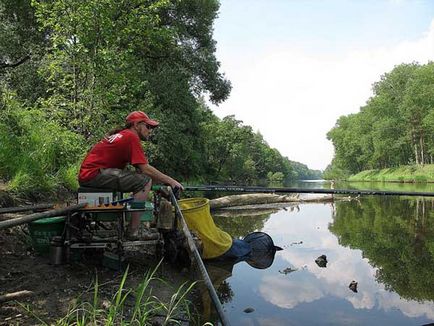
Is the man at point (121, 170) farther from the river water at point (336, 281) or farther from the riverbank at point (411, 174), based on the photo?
the riverbank at point (411, 174)

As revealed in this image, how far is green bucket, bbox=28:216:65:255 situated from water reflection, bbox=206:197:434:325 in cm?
235

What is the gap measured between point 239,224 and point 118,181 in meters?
7.72

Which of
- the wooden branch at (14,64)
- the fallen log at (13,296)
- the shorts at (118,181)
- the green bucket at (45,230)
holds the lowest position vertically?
the fallen log at (13,296)

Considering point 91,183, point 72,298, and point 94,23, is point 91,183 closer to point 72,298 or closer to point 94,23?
point 72,298

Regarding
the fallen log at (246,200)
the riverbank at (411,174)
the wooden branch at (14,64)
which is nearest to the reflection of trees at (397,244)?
the fallen log at (246,200)

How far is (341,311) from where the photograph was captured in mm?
5191

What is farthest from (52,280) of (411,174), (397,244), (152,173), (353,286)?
(411,174)

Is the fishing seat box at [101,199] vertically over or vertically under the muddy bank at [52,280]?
over

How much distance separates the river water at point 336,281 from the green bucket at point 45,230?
2.04 metres

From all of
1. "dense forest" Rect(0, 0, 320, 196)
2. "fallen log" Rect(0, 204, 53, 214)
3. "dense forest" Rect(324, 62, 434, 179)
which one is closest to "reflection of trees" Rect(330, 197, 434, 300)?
"fallen log" Rect(0, 204, 53, 214)

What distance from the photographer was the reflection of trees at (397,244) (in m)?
6.40

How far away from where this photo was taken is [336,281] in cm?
663

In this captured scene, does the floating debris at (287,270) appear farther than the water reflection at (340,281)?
Yes

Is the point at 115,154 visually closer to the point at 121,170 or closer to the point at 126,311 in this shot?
Answer: the point at 121,170
